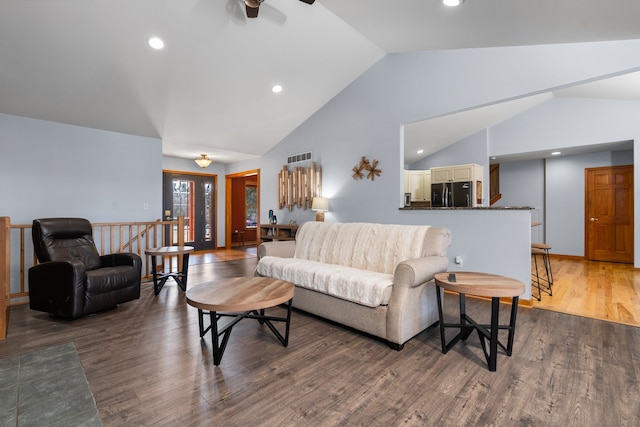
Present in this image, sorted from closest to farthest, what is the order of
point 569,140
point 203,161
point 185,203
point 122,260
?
point 122,260 → point 569,140 → point 203,161 → point 185,203

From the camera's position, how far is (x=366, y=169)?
16.1 ft

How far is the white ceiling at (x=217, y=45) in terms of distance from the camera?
273 cm

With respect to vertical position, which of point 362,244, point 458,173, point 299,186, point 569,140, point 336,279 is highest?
point 569,140

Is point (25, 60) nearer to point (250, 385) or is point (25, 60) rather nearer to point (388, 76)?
point (250, 385)

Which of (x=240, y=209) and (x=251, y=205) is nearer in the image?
(x=240, y=209)

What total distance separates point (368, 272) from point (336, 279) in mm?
345

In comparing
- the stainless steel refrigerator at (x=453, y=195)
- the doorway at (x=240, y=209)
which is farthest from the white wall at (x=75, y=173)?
the stainless steel refrigerator at (x=453, y=195)

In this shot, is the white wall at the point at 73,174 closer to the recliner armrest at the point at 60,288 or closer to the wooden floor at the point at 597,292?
the recliner armrest at the point at 60,288

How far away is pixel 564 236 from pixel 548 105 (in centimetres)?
296

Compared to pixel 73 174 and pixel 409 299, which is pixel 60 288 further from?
pixel 409 299

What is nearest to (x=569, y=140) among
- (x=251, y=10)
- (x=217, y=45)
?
(x=251, y=10)

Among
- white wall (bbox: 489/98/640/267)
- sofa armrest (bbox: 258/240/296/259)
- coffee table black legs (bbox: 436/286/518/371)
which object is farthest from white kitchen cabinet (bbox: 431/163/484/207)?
coffee table black legs (bbox: 436/286/518/371)

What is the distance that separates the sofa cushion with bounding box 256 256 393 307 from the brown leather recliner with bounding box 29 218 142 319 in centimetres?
150

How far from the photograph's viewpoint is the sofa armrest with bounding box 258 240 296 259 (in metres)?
3.69
